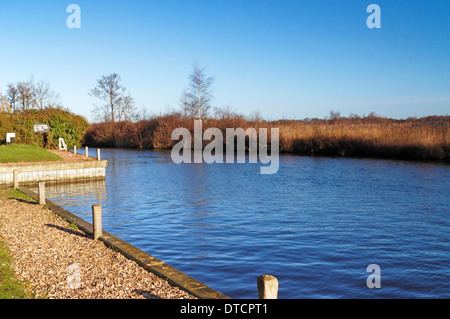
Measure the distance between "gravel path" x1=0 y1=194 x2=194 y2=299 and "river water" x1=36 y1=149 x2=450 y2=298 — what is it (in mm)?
1393

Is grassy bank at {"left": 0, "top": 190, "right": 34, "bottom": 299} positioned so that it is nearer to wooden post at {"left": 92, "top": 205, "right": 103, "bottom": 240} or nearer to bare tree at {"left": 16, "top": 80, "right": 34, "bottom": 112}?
wooden post at {"left": 92, "top": 205, "right": 103, "bottom": 240}

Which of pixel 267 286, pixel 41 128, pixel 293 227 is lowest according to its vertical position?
pixel 293 227

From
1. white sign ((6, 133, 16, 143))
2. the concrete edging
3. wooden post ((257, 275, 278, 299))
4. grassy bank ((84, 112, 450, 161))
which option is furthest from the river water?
white sign ((6, 133, 16, 143))

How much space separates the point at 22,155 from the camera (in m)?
20.2

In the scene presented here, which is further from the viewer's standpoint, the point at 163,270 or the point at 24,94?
the point at 24,94

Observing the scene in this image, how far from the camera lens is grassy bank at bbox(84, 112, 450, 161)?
26.8 metres

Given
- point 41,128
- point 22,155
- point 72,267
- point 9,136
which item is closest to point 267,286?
point 72,267

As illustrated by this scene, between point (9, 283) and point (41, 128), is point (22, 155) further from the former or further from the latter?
point (9, 283)

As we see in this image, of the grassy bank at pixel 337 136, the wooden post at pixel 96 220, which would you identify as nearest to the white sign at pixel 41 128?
the grassy bank at pixel 337 136

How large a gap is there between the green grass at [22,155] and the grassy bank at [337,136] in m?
20.5

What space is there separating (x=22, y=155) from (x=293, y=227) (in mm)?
15553

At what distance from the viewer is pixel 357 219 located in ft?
36.5

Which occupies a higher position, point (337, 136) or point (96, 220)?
point (337, 136)

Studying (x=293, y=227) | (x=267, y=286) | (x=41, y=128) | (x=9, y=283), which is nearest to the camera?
(x=267, y=286)
